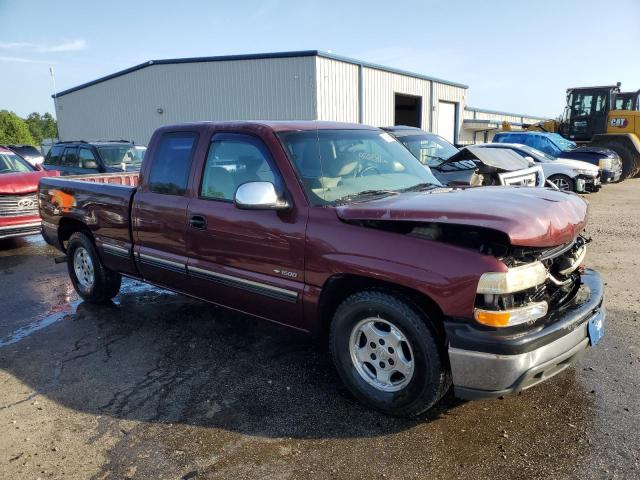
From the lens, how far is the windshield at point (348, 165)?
3.51m

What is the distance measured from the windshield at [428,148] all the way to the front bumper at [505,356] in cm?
701

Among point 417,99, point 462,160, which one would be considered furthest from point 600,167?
point 417,99

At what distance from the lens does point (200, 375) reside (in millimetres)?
3797

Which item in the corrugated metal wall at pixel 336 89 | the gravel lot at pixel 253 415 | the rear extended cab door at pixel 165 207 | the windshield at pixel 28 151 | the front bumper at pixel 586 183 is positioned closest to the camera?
the gravel lot at pixel 253 415

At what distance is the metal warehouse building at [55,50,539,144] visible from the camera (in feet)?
64.3

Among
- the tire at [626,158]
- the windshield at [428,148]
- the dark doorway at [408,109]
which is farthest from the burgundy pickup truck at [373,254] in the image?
the dark doorway at [408,109]

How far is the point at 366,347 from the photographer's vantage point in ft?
10.5

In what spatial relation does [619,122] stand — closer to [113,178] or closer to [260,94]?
[260,94]

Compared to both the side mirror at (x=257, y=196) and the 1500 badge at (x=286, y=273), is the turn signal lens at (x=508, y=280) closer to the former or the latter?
the 1500 badge at (x=286, y=273)

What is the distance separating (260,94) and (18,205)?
13.6 meters

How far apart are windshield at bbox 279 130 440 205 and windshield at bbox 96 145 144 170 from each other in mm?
10051

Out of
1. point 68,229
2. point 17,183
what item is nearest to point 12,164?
point 17,183

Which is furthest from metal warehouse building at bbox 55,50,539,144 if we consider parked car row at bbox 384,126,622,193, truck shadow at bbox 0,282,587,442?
truck shadow at bbox 0,282,587,442

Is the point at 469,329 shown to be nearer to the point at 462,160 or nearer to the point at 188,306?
the point at 188,306
